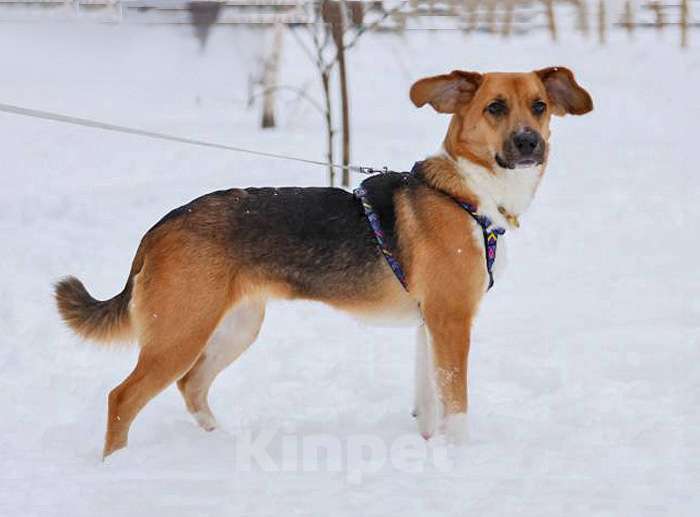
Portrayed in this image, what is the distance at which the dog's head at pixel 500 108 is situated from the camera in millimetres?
4234

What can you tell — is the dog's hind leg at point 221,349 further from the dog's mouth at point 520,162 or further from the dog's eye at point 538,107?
the dog's eye at point 538,107

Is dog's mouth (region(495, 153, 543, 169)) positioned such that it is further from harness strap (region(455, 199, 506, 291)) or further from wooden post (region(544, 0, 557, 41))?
wooden post (region(544, 0, 557, 41))

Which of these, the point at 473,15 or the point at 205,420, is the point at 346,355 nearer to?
the point at 205,420

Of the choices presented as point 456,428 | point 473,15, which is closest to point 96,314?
point 456,428

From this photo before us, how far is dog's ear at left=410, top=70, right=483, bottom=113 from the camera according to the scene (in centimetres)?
440

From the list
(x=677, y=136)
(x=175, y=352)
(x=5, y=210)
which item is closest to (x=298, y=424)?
(x=175, y=352)

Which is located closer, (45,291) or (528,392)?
(528,392)

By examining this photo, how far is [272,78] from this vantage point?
16.8 metres

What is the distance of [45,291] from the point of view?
7.48 meters

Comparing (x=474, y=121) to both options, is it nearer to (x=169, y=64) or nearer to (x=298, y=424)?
(x=298, y=424)

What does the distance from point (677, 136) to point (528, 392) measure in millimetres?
11937

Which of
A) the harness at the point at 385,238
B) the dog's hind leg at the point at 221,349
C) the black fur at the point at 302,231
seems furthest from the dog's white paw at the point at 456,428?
the dog's hind leg at the point at 221,349

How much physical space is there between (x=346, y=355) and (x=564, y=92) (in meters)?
2.31

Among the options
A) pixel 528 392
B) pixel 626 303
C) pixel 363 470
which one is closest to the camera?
pixel 363 470
